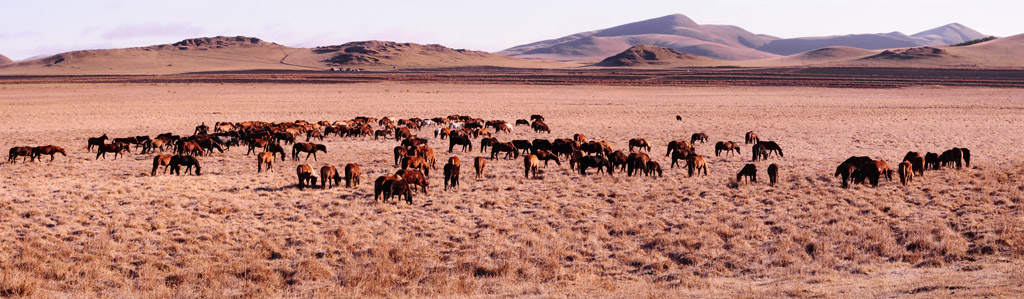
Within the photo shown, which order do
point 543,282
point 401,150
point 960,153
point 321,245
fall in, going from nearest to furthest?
1. point 543,282
2. point 321,245
3. point 960,153
4. point 401,150

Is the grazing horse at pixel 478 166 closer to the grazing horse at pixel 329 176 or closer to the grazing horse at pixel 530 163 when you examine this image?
the grazing horse at pixel 530 163

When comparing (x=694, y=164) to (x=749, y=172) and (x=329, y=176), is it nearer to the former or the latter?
(x=749, y=172)

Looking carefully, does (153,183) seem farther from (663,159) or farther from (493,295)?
(663,159)

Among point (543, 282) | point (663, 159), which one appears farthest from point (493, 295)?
point (663, 159)

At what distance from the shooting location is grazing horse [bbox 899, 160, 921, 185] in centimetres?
1647

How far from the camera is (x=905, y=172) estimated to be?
54.9 feet

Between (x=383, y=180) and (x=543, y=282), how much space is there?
5923 mm

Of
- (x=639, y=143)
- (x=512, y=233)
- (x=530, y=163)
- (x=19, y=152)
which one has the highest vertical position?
(x=19, y=152)

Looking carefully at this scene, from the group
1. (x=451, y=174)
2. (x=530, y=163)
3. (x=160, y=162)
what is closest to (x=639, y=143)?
(x=530, y=163)

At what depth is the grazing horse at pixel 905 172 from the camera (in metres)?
16.5

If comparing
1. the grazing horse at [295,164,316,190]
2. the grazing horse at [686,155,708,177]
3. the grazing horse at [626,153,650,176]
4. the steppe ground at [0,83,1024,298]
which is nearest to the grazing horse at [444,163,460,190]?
the steppe ground at [0,83,1024,298]

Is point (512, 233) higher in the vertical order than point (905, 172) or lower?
lower

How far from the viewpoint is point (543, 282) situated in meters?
9.86

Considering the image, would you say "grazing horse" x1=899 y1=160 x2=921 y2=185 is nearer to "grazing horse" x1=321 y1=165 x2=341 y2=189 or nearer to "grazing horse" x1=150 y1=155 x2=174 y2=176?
"grazing horse" x1=321 y1=165 x2=341 y2=189
